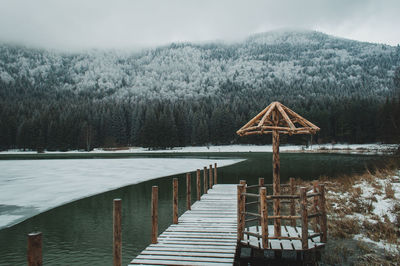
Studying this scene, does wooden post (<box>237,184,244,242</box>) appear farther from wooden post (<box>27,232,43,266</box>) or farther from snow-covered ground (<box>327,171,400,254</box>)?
wooden post (<box>27,232,43,266</box>)

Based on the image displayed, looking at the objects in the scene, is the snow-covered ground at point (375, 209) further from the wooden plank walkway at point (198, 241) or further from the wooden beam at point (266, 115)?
the wooden beam at point (266, 115)

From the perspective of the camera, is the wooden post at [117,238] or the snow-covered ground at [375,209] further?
the snow-covered ground at [375,209]

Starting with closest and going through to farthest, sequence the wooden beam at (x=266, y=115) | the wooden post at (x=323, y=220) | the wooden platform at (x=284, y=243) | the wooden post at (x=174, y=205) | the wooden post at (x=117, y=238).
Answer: the wooden post at (x=117, y=238)
the wooden platform at (x=284, y=243)
the wooden beam at (x=266, y=115)
the wooden post at (x=323, y=220)
the wooden post at (x=174, y=205)

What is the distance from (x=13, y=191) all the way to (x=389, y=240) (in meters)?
19.1

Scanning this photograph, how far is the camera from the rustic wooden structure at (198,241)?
23.2 feet

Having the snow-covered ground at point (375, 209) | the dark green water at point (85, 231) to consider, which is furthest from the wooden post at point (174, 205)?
the snow-covered ground at point (375, 209)

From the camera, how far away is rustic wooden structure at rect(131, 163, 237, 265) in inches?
279

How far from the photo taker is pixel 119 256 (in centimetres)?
694

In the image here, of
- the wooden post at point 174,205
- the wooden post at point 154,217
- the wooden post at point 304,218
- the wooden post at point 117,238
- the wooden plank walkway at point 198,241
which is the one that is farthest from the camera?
the wooden post at point 174,205

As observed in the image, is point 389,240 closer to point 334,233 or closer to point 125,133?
point 334,233

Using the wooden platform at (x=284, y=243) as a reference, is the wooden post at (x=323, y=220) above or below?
above

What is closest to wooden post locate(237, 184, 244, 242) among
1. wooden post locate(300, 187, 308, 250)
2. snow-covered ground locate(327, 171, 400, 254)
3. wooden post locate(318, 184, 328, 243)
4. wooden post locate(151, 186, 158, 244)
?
wooden post locate(300, 187, 308, 250)

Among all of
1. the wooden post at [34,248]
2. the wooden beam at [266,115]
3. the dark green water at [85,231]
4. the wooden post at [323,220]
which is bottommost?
the dark green water at [85,231]

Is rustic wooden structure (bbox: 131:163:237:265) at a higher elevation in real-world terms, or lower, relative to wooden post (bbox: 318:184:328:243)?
lower
